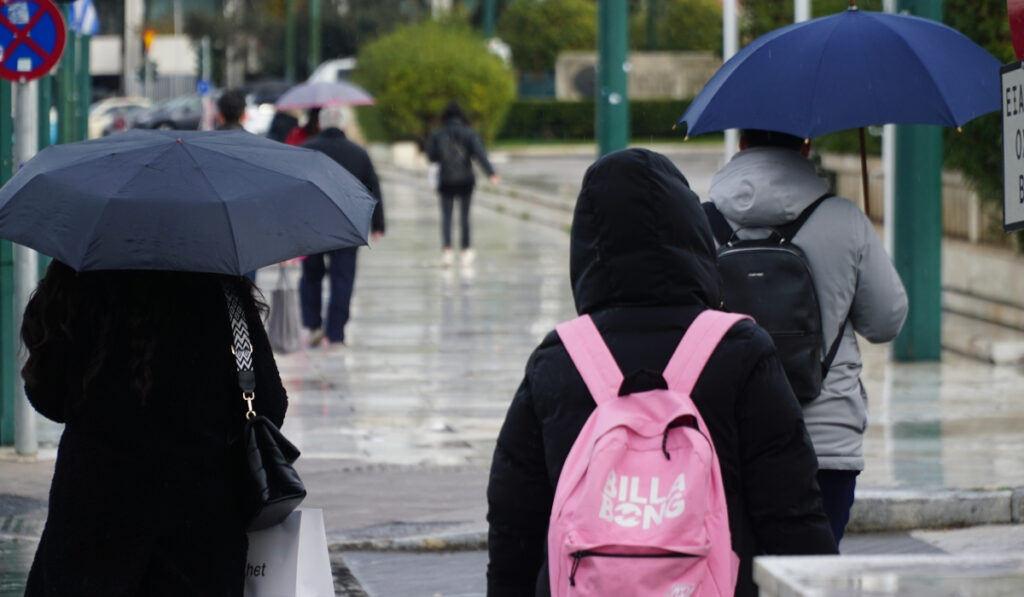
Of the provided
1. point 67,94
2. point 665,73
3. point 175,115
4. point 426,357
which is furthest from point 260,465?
point 665,73

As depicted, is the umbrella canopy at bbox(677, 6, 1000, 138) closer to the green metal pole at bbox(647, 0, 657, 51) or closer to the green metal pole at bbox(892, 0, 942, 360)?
the green metal pole at bbox(892, 0, 942, 360)

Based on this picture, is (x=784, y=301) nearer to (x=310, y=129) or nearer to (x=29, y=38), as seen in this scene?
(x=29, y=38)

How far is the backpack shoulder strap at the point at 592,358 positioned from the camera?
311 cm

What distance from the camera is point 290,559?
3893 mm

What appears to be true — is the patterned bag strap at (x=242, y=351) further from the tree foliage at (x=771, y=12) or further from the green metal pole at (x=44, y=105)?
the tree foliage at (x=771, y=12)

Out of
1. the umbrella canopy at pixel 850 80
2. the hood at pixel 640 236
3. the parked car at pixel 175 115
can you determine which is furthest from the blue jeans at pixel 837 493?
the parked car at pixel 175 115

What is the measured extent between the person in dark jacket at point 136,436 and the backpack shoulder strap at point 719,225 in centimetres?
139

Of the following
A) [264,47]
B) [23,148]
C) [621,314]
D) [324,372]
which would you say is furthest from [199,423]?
[264,47]

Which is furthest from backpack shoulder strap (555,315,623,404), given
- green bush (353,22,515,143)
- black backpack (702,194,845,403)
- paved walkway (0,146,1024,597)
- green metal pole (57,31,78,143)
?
green bush (353,22,515,143)

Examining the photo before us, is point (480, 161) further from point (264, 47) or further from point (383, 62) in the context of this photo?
point (264, 47)

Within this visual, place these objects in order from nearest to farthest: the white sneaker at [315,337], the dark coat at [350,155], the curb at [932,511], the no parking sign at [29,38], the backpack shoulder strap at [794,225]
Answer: the backpack shoulder strap at [794,225] < the curb at [932,511] < the no parking sign at [29,38] < the dark coat at [350,155] < the white sneaker at [315,337]

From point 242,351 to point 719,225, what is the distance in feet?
4.67

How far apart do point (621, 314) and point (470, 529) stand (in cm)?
468

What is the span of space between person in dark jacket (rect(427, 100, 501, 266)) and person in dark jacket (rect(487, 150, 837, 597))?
16.8 metres
